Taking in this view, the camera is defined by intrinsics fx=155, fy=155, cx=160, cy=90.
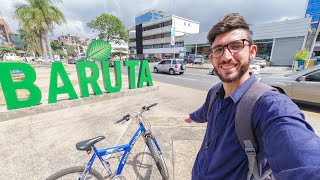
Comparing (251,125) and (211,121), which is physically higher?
(251,125)

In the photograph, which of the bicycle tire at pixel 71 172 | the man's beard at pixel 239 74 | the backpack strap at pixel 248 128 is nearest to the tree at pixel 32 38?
the bicycle tire at pixel 71 172

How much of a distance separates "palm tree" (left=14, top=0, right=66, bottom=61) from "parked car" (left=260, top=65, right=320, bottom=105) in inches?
852

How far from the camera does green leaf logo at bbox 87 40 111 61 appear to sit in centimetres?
598

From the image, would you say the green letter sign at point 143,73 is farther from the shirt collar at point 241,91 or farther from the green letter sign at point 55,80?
the shirt collar at point 241,91

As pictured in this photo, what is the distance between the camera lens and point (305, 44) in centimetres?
2172

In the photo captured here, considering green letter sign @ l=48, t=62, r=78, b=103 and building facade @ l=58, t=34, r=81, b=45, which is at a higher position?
building facade @ l=58, t=34, r=81, b=45

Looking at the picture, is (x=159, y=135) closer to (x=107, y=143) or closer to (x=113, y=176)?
(x=107, y=143)

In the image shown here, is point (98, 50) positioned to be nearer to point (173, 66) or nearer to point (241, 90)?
point (241, 90)

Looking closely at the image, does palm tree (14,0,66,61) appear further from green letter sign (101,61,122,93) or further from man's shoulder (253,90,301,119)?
man's shoulder (253,90,301,119)

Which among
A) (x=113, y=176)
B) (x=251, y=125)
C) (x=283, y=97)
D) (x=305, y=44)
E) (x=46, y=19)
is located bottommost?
(x=113, y=176)

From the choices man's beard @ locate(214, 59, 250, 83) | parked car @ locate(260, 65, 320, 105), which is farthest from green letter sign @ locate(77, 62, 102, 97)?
parked car @ locate(260, 65, 320, 105)

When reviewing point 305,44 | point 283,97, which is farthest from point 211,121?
point 305,44

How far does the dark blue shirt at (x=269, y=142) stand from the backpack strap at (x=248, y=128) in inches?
1.1

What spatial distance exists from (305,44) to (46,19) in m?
33.4
